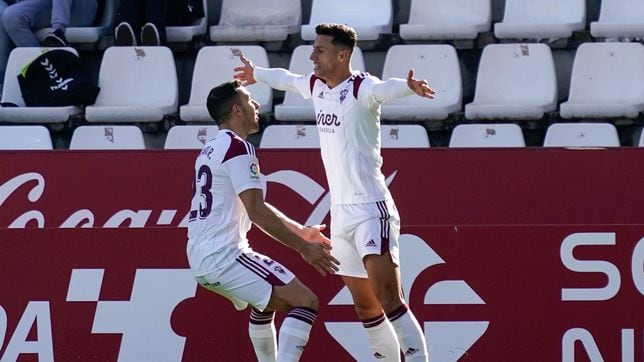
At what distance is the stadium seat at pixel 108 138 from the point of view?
28.7 feet

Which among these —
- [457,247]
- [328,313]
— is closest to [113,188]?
[328,313]

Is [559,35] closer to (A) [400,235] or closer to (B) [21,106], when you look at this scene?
(A) [400,235]

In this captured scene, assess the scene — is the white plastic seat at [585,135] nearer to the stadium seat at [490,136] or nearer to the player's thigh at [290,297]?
the stadium seat at [490,136]

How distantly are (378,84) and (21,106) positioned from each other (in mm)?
4400

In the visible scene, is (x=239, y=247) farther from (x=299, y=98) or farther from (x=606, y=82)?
(x=606, y=82)

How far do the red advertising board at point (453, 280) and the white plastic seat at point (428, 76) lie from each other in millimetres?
1392

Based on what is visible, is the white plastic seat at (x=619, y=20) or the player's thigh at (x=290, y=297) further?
the white plastic seat at (x=619, y=20)

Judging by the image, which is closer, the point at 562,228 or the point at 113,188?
the point at 562,228

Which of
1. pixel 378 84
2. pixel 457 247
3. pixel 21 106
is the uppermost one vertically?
pixel 378 84

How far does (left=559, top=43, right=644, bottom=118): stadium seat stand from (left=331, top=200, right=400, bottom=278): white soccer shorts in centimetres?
299

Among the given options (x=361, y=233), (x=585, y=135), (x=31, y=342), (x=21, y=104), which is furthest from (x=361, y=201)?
(x=21, y=104)

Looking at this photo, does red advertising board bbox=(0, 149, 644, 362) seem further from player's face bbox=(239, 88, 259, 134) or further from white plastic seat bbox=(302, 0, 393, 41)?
white plastic seat bbox=(302, 0, 393, 41)

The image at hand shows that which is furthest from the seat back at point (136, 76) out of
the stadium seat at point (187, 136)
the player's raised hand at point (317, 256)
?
the player's raised hand at point (317, 256)

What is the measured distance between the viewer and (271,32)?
9625mm
